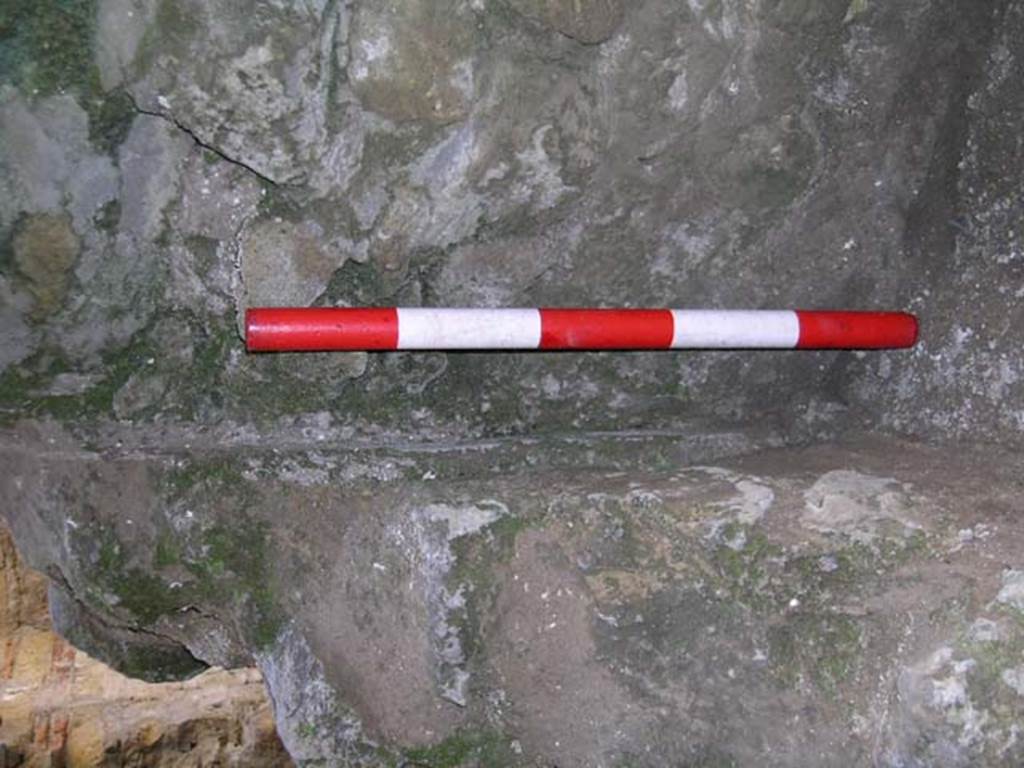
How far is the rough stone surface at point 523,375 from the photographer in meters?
1.32

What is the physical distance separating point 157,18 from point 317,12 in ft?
0.65

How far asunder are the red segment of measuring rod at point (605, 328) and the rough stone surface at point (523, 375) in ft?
0.28

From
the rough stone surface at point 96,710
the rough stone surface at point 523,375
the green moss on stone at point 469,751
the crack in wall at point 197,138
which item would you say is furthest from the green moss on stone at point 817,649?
the rough stone surface at point 96,710

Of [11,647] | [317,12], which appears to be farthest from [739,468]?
[11,647]

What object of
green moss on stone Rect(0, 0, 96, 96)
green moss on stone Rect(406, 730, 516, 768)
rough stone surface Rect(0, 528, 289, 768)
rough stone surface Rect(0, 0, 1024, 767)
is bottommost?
rough stone surface Rect(0, 528, 289, 768)

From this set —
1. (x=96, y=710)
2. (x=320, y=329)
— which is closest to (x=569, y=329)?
(x=320, y=329)

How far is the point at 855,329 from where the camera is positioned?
→ 1676 millimetres

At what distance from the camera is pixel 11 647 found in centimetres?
289

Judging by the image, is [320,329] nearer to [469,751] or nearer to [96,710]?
[469,751]

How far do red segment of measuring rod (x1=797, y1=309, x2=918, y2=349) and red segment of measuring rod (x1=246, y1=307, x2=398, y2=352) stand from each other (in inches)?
26.6

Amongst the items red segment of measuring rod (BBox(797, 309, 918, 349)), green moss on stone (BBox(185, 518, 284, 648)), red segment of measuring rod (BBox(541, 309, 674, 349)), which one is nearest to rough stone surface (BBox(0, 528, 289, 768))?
green moss on stone (BBox(185, 518, 284, 648))

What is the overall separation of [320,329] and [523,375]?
39 centimetres

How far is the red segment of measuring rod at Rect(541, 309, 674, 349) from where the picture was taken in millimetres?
1562

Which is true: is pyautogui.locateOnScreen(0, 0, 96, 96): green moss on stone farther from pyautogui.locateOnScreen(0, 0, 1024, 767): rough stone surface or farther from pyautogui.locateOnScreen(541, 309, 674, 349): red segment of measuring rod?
pyautogui.locateOnScreen(541, 309, 674, 349): red segment of measuring rod
